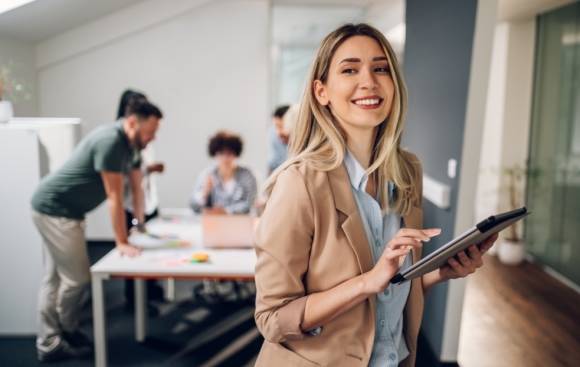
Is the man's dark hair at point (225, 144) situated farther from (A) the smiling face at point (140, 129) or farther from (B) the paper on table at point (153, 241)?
(B) the paper on table at point (153, 241)

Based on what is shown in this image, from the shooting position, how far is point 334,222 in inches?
39.7

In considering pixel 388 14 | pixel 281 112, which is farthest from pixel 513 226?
pixel 388 14

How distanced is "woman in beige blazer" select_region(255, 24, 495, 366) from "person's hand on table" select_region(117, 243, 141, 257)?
5.94 feet

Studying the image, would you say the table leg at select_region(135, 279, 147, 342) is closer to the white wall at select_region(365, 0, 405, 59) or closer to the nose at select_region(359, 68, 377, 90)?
the nose at select_region(359, 68, 377, 90)

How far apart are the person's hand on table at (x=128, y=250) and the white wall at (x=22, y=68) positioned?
1699 mm

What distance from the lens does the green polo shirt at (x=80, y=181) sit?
9.55 ft

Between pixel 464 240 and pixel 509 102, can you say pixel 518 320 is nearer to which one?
pixel 509 102

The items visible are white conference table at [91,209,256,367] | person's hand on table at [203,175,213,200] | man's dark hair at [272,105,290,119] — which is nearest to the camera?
white conference table at [91,209,256,367]

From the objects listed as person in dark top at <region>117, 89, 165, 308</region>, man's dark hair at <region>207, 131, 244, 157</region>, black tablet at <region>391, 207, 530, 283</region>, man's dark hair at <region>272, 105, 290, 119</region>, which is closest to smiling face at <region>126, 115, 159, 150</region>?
person in dark top at <region>117, 89, 165, 308</region>

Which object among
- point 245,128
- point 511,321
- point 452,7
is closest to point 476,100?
point 452,7

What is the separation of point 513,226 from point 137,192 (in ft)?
12.0

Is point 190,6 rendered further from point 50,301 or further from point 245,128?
point 50,301

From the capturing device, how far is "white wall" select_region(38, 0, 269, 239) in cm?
552

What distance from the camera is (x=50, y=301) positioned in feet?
10.2
